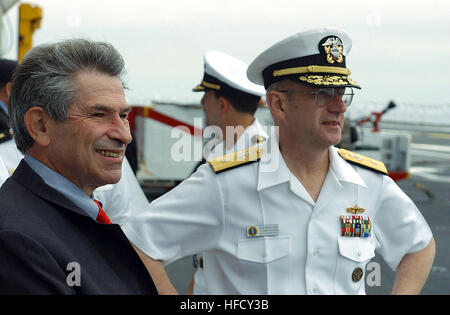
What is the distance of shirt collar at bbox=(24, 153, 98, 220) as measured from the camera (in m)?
1.71

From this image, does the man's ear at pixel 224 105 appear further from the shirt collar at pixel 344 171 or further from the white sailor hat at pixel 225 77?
the shirt collar at pixel 344 171

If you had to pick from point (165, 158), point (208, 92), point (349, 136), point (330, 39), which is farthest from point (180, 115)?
point (330, 39)

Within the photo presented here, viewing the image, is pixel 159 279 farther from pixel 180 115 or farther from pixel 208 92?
pixel 180 115

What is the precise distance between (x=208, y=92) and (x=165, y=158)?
6385mm

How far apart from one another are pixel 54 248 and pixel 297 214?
1109 millimetres

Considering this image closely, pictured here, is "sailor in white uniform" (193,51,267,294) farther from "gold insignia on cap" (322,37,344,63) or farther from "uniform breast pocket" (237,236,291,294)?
"uniform breast pocket" (237,236,291,294)

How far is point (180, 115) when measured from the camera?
10305 millimetres

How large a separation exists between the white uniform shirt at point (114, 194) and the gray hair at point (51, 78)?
1.60 m

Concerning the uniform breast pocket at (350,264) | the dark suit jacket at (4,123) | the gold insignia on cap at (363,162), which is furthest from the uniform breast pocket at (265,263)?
the dark suit jacket at (4,123)

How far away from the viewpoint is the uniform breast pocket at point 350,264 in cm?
231

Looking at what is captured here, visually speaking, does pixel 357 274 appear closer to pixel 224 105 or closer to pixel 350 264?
pixel 350 264

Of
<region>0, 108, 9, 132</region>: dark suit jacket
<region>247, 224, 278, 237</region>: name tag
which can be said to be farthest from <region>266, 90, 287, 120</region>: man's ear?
<region>0, 108, 9, 132</region>: dark suit jacket

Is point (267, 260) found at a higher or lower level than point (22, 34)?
lower

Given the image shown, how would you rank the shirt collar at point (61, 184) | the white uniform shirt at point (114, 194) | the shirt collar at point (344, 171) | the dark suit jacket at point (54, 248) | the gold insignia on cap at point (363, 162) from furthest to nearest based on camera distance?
the white uniform shirt at point (114, 194)
the gold insignia on cap at point (363, 162)
the shirt collar at point (344, 171)
the shirt collar at point (61, 184)
the dark suit jacket at point (54, 248)
